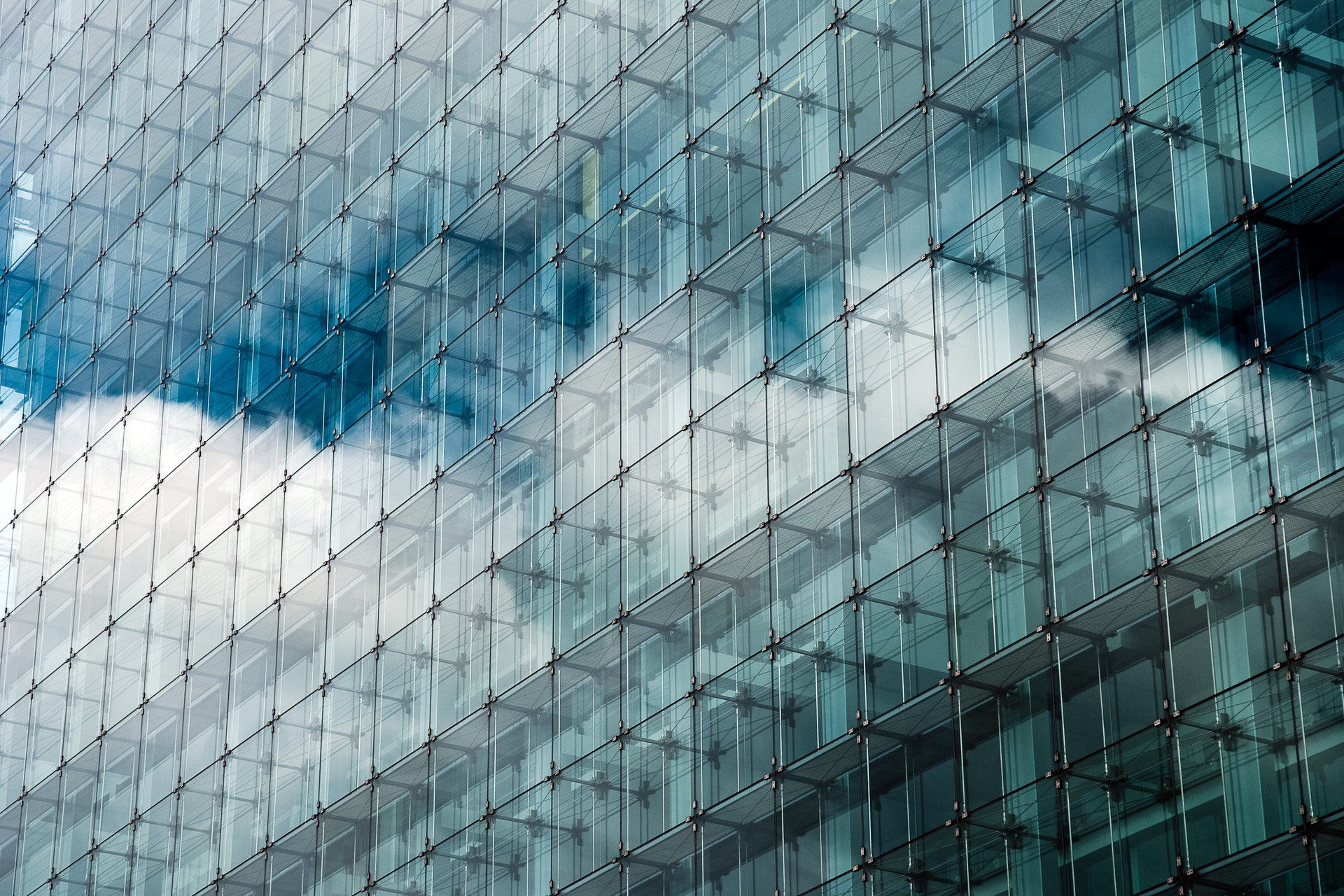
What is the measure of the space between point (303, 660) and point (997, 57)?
14091 mm

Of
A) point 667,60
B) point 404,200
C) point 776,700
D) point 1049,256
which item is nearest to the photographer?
point 1049,256

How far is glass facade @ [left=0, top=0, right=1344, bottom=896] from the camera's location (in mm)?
19828

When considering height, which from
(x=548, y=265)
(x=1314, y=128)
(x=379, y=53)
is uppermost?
(x=379, y=53)

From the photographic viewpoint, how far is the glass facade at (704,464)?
1983cm

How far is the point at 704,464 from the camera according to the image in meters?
25.6

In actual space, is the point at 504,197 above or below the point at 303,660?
above

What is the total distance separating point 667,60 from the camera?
2819 centimetres

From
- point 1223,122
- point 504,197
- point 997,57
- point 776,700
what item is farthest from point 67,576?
point 1223,122

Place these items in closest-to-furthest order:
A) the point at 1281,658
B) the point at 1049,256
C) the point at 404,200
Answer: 1. the point at 1281,658
2. the point at 1049,256
3. the point at 404,200

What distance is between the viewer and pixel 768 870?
2319cm

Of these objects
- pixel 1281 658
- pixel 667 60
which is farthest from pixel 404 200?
pixel 1281 658

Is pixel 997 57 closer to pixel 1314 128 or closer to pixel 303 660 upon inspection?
pixel 1314 128

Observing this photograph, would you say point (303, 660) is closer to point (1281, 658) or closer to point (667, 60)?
point (667, 60)

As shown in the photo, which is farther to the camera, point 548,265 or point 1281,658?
point 548,265
